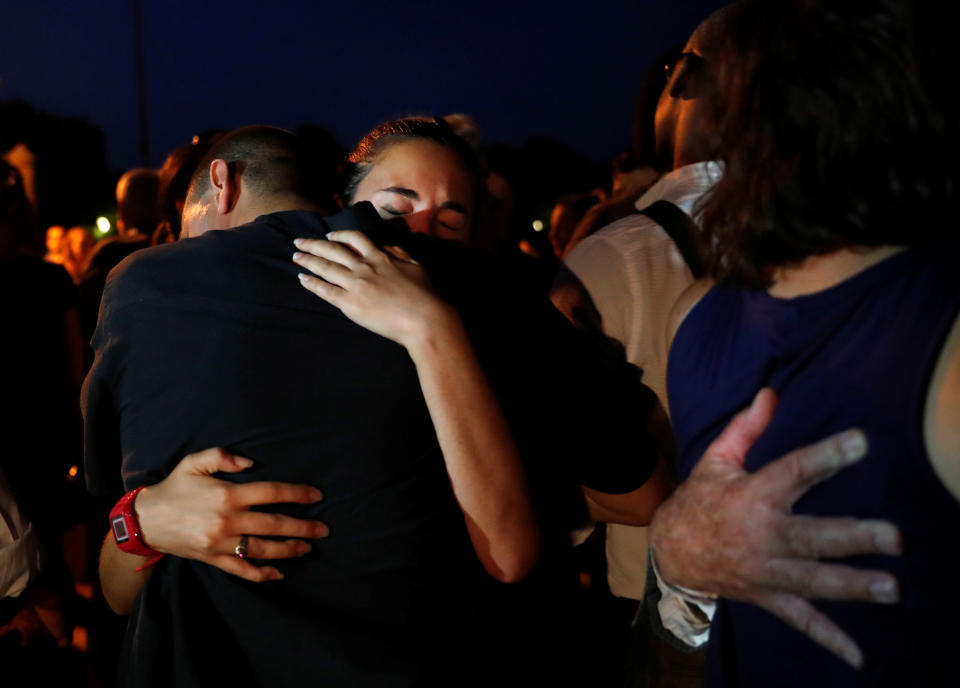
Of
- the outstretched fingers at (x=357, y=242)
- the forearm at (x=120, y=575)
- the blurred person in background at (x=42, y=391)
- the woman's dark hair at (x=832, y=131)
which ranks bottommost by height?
the blurred person in background at (x=42, y=391)

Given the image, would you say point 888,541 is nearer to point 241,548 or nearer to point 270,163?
point 241,548

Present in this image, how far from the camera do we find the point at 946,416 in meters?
1.13

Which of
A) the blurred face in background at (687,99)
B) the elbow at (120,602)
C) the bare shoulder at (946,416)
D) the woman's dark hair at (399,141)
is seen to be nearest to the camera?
the bare shoulder at (946,416)

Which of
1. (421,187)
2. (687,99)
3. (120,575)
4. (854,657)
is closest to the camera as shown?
(854,657)

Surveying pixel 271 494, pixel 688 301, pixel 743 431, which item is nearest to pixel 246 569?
pixel 271 494

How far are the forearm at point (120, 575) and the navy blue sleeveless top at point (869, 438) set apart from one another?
1254 millimetres

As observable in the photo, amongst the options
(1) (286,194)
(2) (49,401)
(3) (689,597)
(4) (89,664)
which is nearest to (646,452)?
(3) (689,597)

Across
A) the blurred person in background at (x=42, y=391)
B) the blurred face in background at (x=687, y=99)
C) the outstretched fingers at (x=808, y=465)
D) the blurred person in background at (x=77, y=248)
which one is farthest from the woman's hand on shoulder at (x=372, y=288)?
the blurred person in background at (x=77, y=248)

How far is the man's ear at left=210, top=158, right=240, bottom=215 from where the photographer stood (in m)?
2.08

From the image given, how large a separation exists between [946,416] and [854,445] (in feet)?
0.41

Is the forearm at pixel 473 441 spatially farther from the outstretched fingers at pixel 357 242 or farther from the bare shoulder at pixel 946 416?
the bare shoulder at pixel 946 416

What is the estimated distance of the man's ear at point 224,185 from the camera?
2.08 meters

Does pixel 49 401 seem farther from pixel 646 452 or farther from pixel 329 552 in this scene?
pixel 646 452

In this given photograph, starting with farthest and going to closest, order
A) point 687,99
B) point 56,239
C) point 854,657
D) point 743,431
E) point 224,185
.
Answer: point 56,239 < point 687,99 < point 224,185 < point 743,431 < point 854,657
